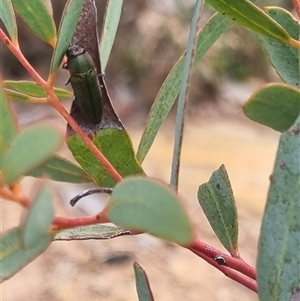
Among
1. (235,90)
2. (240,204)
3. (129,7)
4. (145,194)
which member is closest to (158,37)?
(129,7)

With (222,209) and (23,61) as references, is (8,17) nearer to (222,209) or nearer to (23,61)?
(23,61)

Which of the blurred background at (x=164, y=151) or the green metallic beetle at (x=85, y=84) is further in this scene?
the blurred background at (x=164, y=151)

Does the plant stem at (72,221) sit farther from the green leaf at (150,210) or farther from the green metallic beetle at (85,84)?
the green metallic beetle at (85,84)

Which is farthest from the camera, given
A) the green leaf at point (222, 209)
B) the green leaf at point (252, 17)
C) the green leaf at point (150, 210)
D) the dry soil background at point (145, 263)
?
the dry soil background at point (145, 263)

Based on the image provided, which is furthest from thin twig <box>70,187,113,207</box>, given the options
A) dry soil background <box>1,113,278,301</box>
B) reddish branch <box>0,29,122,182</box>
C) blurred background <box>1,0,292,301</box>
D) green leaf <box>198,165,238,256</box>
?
dry soil background <box>1,113,278,301</box>

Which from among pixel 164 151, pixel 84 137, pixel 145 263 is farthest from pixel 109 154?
pixel 164 151

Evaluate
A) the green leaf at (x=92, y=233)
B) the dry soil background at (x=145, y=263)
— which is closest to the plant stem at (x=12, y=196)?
the green leaf at (x=92, y=233)
